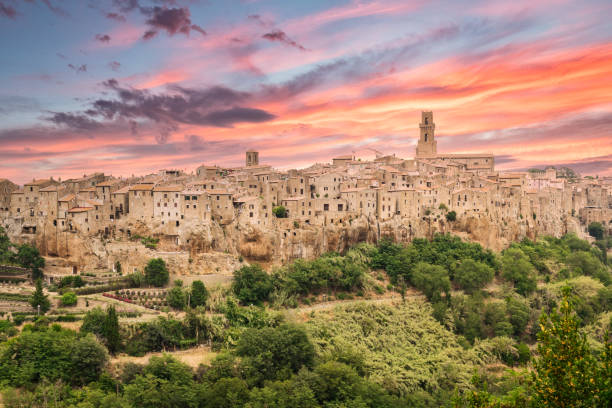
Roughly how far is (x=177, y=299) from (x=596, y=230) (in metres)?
67.4

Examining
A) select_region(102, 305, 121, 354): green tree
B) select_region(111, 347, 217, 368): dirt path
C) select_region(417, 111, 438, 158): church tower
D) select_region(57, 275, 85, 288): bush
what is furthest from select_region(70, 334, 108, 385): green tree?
select_region(417, 111, 438, 158): church tower

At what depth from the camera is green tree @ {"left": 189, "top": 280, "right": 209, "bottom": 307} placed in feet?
113

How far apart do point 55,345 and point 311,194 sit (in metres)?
29.0

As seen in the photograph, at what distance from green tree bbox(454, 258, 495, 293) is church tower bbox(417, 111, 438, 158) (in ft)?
104

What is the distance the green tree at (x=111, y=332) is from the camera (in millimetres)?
28859

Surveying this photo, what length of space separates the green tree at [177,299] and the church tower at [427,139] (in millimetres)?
49056

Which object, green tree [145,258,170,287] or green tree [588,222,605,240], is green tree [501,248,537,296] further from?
green tree [588,222,605,240]

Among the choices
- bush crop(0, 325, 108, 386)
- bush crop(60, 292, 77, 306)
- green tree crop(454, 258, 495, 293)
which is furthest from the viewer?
green tree crop(454, 258, 495, 293)

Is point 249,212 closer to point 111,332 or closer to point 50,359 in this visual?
point 111,332

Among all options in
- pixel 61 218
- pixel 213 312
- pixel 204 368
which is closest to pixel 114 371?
pixel 204 368

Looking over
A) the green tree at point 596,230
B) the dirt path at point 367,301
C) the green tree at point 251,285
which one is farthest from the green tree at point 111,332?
the green tree at point 596,230

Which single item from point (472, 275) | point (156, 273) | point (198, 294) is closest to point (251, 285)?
point (198, 294)

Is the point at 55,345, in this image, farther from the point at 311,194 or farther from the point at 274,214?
the point at 311,194

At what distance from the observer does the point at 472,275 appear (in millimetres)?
42844
